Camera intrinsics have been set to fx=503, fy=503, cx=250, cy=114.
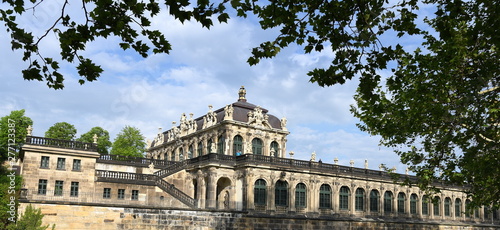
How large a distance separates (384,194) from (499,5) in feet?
144

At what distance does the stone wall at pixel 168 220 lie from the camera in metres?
35.2

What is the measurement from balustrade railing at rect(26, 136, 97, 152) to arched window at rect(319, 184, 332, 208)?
2100 centimetres

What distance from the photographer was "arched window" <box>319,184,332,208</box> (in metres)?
47.5

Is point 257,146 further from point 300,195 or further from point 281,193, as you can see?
point 300,195

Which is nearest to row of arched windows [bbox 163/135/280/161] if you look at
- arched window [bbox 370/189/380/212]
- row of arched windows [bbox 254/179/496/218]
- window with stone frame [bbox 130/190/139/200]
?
row of arched windows [bbox 254/179/496/218]

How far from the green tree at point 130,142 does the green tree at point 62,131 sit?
18.6 feet

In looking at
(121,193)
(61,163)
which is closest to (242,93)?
(121,193)

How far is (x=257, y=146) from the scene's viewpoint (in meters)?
51.0

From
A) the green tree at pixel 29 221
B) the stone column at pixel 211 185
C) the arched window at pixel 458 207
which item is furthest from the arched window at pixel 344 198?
the green tree at pixel 29 221

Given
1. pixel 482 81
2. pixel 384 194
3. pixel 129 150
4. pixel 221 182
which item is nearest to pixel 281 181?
pixel 221 182

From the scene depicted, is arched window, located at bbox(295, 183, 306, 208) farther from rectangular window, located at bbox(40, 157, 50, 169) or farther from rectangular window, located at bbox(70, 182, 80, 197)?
rectangular window, located at bbox(40, 157, 50, 169)

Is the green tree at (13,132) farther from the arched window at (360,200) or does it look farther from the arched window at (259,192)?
the arched window at (360,200)

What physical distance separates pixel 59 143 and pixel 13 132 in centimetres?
870

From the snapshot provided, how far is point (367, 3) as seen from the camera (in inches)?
420
